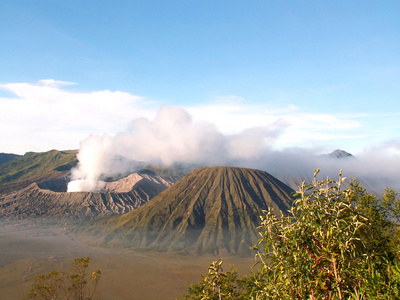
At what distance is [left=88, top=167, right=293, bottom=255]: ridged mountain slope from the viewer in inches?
5763

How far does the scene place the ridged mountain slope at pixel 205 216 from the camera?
480ft

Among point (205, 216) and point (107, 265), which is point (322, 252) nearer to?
point (107, 265)

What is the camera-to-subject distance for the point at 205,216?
544 ft

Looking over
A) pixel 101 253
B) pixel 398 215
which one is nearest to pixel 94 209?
pixel 101 253

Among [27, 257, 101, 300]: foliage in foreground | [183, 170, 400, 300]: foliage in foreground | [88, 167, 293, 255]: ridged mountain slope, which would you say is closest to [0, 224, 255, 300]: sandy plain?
[27, 257, 101, 300]: foliage in foreground

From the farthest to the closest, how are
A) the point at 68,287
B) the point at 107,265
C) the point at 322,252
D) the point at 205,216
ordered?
the point at 205,216 < the point at 107,265 < the point at 68,287 < the point at 322,252

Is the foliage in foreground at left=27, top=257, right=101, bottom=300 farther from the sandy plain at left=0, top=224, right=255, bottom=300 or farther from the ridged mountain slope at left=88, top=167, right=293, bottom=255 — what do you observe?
the ridged mountain slope at left=88, top=167, right=293, bottom=255

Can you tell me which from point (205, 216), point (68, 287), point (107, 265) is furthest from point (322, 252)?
point (205, 216)

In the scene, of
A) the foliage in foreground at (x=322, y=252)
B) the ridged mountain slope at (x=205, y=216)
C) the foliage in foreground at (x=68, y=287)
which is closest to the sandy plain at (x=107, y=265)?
the foliage in foreground at (x=68, y=287)

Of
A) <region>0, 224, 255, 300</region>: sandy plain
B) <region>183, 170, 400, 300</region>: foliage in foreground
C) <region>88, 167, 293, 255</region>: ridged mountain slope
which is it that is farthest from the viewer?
<region>88, 167, 293, 255</region>: ridged mountain slope

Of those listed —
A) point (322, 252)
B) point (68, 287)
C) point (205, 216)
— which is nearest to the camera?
point (322, 252)

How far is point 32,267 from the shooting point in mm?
102562

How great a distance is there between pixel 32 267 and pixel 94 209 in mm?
98195

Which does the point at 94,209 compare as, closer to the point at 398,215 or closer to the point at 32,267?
the point at 32,267
